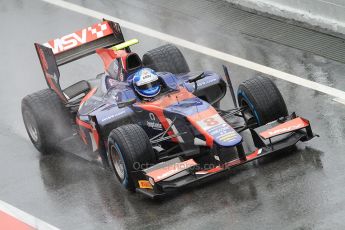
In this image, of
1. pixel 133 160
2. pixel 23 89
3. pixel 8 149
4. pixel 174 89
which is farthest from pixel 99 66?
pixel 133 160

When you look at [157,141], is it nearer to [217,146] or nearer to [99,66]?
[217,146]

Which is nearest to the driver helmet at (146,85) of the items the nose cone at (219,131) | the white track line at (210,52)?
the nose cone at (219,131)

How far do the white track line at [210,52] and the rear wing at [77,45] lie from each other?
2.93m

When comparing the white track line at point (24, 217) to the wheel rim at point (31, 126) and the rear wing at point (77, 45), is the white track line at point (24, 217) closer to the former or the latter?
the wheel rim at point (31, 126)

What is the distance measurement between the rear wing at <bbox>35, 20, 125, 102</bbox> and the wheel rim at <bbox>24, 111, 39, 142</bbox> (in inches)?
29.1

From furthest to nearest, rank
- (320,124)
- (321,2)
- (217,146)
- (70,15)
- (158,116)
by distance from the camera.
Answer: (70,15) < (321,2) < (320,124) < (158,116) < (217,146)

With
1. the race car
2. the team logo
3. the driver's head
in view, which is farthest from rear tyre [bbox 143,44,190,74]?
the driver's head

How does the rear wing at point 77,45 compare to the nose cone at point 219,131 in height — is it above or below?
above

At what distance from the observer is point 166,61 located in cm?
1822

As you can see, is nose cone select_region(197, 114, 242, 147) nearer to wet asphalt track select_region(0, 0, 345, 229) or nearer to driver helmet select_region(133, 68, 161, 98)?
wet asphalt track select_region(0, 0, 345, 229)

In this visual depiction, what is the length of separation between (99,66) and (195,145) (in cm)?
616

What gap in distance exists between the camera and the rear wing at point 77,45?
1822 centimetres

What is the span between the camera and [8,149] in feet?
58.9

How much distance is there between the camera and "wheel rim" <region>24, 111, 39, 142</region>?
57.2 ft
